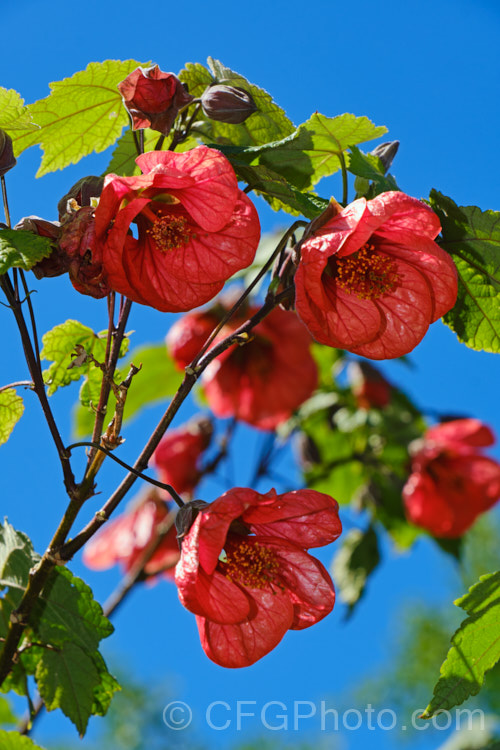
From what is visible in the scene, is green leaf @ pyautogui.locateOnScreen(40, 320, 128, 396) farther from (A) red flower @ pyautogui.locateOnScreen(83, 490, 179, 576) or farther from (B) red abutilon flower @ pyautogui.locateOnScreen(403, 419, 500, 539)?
(B) red abutilon flower @ pyautogui.locateOnScreen(403, 419, 500, 539)

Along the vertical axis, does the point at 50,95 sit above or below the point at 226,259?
above

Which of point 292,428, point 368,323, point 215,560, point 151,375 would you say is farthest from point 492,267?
point 151,375

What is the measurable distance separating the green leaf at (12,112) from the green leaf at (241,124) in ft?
0.56

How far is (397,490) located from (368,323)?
117 centimetres

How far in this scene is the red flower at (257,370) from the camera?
158 cm

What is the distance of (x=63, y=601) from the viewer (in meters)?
0.73

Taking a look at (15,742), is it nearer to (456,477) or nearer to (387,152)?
(387,152)

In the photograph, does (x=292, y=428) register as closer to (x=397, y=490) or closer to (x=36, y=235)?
(x=397, y=490)

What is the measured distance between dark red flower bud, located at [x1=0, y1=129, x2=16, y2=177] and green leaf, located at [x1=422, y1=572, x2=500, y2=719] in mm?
512

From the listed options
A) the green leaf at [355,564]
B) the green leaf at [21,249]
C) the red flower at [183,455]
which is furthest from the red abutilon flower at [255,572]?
the green leaf at [355,564]

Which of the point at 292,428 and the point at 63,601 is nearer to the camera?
the point at 63,601

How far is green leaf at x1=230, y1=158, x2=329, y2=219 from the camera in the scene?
0.65 meters

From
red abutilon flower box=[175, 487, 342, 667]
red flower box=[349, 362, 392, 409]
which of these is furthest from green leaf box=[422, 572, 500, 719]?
red flower box=[349, 362, 392, 409]

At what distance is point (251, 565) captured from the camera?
25.8 inches
